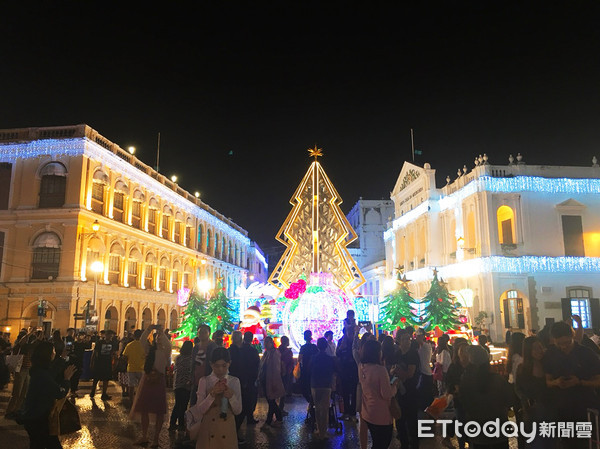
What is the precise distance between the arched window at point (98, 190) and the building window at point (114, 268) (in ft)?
11.0

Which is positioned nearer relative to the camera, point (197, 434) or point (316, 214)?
point (197, 434)

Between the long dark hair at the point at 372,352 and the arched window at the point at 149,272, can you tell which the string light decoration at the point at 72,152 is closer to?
the arched window at the point at 149,272

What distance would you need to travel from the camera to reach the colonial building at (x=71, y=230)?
28781 millimetres

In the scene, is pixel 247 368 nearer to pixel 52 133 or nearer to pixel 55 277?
pixel 55 277

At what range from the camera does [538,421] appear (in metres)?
5.37

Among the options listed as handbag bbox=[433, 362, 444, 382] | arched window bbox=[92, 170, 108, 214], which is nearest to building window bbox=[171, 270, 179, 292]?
arched window bbox=[92, 170, 108, 214]

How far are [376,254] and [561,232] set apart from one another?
31.4m

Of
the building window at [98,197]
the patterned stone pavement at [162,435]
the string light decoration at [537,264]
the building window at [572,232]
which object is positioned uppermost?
the building window at [98,197]

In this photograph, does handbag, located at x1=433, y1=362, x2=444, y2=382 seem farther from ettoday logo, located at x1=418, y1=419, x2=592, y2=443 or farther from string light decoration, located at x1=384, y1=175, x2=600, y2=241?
string light decoration, located at x1=384, y1=175, x2=600, y2=241

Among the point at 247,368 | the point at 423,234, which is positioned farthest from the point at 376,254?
the point at 247,368

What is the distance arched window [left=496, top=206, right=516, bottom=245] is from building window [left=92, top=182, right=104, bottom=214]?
83.3ft

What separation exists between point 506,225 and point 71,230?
27003mm

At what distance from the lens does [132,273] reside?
36312 millimetres

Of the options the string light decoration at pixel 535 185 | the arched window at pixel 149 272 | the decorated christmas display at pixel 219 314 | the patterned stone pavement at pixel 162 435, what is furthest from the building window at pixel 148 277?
the patterned stone pavement at pixel 162 435
